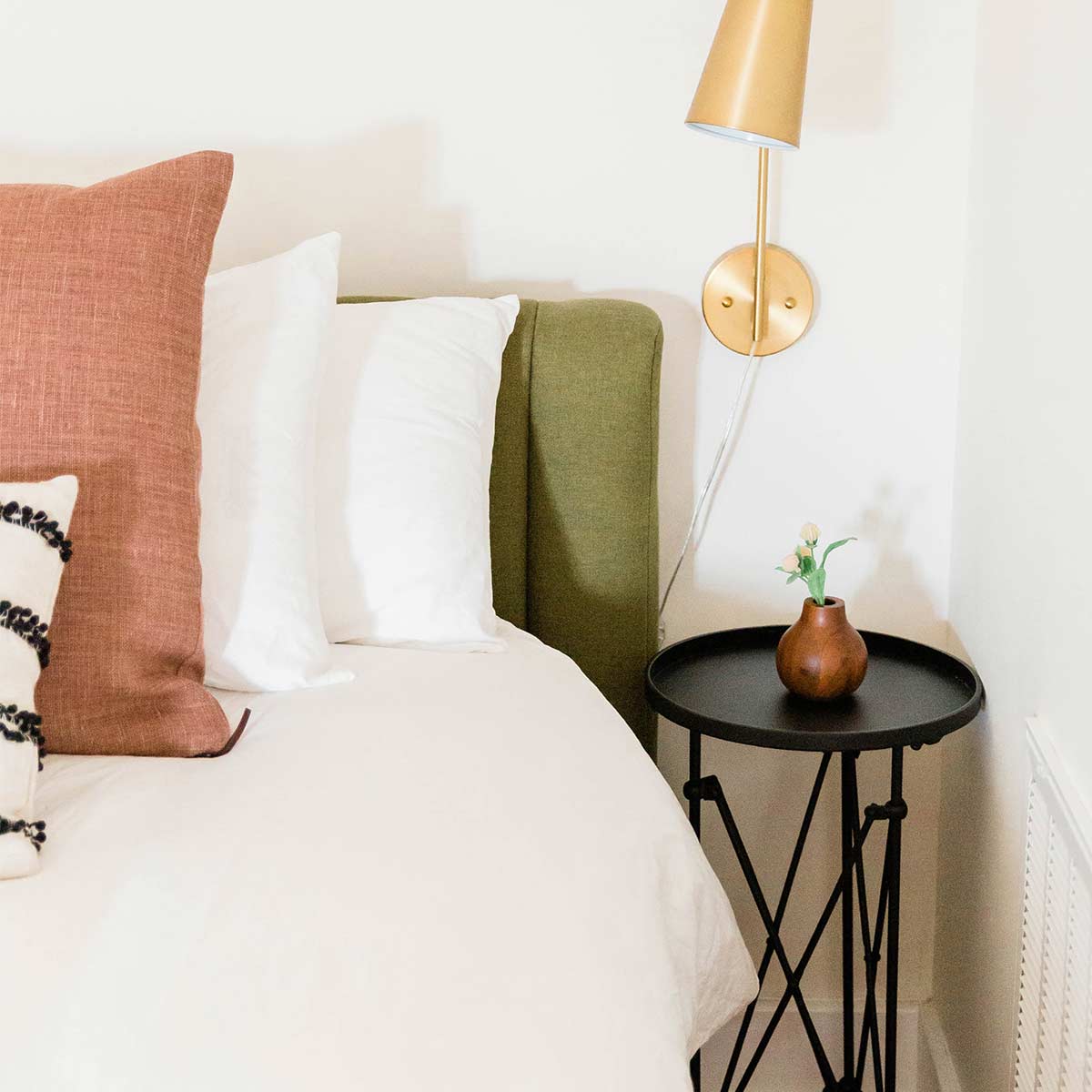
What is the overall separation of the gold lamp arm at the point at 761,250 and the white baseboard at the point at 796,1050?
102cm

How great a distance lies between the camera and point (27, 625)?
98cm

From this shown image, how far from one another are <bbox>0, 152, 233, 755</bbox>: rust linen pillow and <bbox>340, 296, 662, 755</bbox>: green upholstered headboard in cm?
46

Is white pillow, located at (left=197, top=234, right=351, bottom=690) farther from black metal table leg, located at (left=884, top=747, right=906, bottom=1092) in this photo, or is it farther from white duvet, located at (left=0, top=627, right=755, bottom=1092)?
black metal table leg, located at (left=884, top=747, right=906, bottom=1092)

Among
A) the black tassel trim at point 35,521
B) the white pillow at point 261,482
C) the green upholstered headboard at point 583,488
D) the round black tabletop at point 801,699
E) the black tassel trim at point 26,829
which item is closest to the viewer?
the black tassel trim at point 26,829

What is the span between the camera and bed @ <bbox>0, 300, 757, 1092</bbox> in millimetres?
701

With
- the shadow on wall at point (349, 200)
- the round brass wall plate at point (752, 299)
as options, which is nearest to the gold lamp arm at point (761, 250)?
the round brass wall plate at point (752, 299)

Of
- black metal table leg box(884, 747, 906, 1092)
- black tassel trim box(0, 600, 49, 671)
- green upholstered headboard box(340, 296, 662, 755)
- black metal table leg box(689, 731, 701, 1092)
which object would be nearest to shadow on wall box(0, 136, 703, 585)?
green upholstered headboard box(340, 296, 662, 755)

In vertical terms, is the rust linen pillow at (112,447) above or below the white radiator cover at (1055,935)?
above

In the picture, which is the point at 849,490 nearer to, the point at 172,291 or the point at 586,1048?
the point at 172,291

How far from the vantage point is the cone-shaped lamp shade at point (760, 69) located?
1.31 m

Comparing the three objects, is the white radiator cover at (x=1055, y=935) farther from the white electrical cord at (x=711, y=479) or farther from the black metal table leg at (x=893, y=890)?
the white electrical cord at (x=711, y=479)

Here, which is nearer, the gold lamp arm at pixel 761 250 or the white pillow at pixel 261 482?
the white pillow at pixel 261 482

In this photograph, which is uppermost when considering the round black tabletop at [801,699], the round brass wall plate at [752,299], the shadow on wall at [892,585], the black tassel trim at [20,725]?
the round brass wall plate at [752,299]

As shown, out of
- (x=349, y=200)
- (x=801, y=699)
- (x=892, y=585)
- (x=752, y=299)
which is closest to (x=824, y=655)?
(x=801, y=699)
